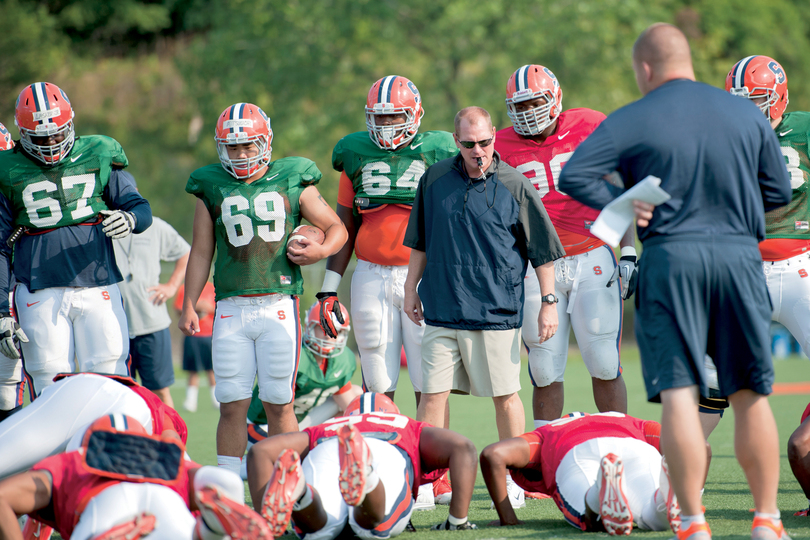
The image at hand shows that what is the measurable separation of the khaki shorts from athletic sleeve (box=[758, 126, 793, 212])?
152cm

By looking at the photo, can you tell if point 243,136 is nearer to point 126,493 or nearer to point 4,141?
point 126,493

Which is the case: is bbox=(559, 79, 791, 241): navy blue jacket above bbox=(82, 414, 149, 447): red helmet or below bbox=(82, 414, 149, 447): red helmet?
above

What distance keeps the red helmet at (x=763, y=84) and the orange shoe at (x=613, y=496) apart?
2.36 metres

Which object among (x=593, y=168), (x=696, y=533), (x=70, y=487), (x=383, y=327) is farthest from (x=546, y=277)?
(x=70, y=487)

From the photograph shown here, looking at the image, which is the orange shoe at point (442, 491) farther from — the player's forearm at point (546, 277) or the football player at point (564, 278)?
the player's forearm at point (546, 277)

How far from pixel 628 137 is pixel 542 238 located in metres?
1.33

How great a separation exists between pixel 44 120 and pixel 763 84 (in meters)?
3.97

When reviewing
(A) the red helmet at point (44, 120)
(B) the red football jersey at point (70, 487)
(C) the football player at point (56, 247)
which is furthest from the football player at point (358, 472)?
(A) the red helmet at point (44, 120)

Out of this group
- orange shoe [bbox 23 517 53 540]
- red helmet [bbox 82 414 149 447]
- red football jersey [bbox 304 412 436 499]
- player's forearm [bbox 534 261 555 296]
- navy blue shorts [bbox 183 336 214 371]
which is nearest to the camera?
red helmet [bbox 82 414 149 447]

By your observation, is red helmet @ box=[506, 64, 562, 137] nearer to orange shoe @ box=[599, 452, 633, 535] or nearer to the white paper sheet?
the white paper sheet

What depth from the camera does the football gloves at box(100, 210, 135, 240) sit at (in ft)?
15.0

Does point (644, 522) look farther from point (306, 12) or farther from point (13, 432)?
point (306, 12)

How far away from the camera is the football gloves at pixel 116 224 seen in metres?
4.57

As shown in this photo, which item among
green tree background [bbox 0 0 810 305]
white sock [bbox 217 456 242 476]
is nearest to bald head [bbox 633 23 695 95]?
white sock [bbox 217 456 242 476]
